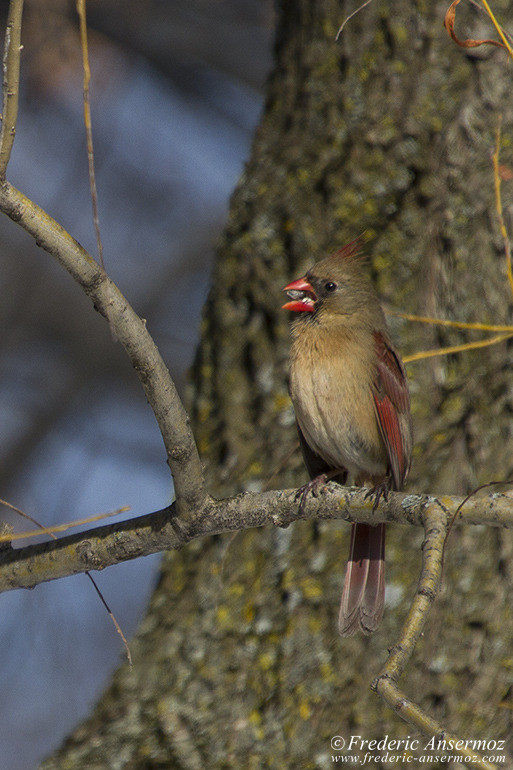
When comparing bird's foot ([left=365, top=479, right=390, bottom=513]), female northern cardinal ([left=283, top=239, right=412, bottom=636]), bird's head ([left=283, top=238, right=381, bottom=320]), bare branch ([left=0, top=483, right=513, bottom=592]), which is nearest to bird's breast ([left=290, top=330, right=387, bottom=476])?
female northern cardinal ([left=283, top=239, right=412, bottom=636])

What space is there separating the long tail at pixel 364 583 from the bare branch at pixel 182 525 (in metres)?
0.69

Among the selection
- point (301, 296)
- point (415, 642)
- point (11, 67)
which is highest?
point (11, 67)

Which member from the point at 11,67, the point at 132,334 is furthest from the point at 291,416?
the point at 11,67

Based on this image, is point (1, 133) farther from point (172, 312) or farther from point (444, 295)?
point (172, 312)

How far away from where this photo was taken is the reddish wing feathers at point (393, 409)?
123 inches

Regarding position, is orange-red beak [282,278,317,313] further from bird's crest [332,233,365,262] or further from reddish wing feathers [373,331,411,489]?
reddish wing feathers [373,331,411,489]

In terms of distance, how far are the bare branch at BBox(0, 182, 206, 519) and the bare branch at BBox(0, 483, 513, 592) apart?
7cm

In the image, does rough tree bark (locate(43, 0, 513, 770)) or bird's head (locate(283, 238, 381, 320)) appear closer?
rough tree bark (locate(43, 0, 513, 770))

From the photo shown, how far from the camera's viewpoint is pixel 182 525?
240 centimetres

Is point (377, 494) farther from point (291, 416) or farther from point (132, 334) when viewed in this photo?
point (291, 416)

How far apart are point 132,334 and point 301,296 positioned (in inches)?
56.3

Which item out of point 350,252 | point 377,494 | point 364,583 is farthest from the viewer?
point 350,252

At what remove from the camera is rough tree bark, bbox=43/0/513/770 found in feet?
10.4

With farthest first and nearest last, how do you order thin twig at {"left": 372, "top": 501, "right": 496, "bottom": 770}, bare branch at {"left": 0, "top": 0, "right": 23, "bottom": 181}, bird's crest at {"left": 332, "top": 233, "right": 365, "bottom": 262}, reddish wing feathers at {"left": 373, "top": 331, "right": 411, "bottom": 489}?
bird's crest at {"left": 332, "top": 233, "right": 365, "bottom": 262} → reddish wing feathers at {"left": 373, "top": 331, "right": 411, "bottom": 489} → bare branch at {"left": 0, "top": 0, "right": 23, "bottom": 181} → thin twig at {"left": 372, "top": 501, "right": 496, "bottom": 770}
